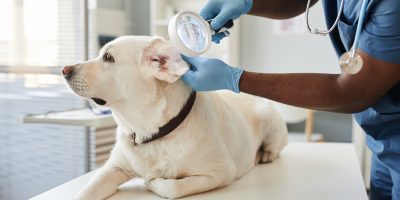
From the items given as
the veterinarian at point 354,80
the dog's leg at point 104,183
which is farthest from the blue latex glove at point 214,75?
the dog's leg at point 104,183

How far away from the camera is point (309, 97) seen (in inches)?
35.1

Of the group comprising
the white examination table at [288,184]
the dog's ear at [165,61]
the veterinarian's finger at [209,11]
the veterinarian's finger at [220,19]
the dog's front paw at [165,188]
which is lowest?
the white examination table at [288,184]

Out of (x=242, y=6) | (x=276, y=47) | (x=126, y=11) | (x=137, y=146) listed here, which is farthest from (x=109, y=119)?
(x=276, y=47)

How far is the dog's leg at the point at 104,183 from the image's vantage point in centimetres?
102

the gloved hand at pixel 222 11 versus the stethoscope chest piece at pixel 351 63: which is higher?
the gloved hand at pixel 222 11

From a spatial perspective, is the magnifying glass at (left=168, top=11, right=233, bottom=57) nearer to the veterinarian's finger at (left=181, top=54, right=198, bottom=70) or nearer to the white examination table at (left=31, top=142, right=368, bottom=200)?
the veterinarian's finger at (left=181, top=54, right=198, bottom=70)

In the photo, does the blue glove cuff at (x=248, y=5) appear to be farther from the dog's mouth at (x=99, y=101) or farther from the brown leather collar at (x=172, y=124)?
the dog's mouth at (x=99, y=101)

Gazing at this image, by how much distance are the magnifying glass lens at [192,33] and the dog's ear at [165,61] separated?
0.12 meters

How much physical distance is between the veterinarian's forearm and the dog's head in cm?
21

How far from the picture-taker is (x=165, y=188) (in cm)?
102

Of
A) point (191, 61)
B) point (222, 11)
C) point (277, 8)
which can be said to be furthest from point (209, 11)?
point (277, 8)

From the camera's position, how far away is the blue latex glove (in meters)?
0.95

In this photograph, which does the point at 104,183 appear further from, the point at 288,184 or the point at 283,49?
the point at 283,49

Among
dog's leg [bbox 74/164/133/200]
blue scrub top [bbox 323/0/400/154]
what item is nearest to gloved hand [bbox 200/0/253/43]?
blue scrub top [bbox 323/0/400/154]
